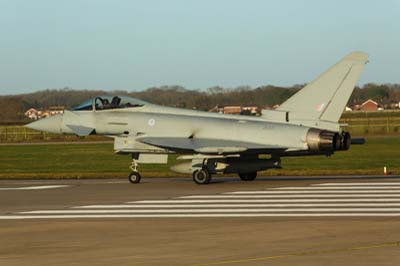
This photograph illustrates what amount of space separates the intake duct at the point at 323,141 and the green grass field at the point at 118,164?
5518 mm

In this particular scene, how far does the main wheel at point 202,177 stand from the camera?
973 inches

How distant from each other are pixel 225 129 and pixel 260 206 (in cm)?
663

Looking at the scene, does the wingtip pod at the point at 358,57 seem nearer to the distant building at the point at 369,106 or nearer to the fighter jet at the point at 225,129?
the fighter jet at the point at 225,129

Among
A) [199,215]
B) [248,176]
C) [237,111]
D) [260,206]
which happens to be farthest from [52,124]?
[237,111]

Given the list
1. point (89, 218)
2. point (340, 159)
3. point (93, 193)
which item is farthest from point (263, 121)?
point (340, 159)

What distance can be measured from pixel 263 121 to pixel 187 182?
333cm

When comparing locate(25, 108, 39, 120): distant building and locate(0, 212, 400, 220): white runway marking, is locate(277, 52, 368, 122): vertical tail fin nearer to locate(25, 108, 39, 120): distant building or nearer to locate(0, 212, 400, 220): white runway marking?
locate(0, 212, 400, 220): white runway marking

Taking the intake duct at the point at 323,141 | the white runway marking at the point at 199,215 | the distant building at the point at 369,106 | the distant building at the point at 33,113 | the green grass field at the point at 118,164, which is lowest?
the white runway marking at the point at 199,215

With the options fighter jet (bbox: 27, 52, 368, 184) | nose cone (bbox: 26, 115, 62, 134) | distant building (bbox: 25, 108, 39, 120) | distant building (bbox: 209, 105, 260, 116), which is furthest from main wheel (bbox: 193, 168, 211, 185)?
distant building (bbox: 25, 108, 39, 120)

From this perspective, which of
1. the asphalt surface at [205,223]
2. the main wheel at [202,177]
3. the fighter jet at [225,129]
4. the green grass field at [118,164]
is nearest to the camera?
the asphalt surface at [205,223]

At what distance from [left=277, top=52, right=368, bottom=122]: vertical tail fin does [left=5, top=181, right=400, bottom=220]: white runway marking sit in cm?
257

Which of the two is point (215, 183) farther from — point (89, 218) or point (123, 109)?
point (89, 218)

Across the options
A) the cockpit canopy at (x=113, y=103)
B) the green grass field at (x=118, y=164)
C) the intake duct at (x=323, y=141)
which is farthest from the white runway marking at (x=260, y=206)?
the green grass field at (x=118, y=164)

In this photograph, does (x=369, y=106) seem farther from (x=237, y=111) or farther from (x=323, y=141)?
(x=323, y=141)
